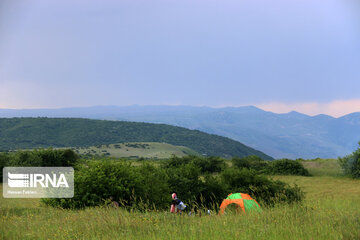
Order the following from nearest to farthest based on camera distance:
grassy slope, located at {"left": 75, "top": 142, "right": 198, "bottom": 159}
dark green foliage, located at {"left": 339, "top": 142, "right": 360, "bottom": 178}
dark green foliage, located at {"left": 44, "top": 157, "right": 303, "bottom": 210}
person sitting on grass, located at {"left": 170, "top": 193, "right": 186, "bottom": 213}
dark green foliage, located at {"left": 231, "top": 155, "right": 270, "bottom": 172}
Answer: person sitting on grass, located at {"left": 170, "top": 193, "right": 186, "bottom": 213} → dark green foliage, located at {"left": 44, "top": 157, "right": 303, "bottom": 210} → dark green foliage, located at {"left": 339, "top": 142, "right": 360, "bottom": 178} → dark green foliage, located at {"left": 231, "top": 155, "right": 270, "bottom": 172} → grassy slope, located at {"left": 75, "top": 142, "right": 198, "bottom": 159}

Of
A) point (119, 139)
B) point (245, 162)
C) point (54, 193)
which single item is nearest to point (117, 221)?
point (54, 193)

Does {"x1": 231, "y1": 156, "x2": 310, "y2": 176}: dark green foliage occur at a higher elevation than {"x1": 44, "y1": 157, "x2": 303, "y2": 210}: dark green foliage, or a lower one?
lower

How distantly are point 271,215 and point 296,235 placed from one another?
198 centimetres

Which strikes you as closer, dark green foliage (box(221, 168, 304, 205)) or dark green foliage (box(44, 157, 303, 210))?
dark green foliage (box(44, 157, 303, 210))

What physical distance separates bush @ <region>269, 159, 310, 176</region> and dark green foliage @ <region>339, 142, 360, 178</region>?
499 centimetres

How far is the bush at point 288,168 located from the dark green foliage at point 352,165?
4988 mm

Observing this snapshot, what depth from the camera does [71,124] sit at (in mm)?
181625

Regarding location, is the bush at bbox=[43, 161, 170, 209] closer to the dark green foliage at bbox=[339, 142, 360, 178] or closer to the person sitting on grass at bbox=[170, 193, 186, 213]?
the person sitting on grass at bbox=[170, 193, 186, 213]

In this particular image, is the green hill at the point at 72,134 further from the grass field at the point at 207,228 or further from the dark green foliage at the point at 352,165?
the grass field at the point at 207,228

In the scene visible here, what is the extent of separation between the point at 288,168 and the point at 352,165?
8.38m

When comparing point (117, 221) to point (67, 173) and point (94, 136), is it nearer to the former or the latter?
point (67, 173)

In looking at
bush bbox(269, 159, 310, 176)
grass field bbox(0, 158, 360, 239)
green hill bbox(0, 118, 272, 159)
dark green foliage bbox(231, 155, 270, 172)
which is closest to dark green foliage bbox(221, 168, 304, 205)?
grass field bbox(0, 158, 360, 239)

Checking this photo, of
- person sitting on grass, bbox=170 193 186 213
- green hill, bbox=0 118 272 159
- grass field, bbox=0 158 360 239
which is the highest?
grass field, bbox=0 158 360 239

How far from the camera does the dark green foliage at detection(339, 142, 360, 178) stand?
4279 centimetres
